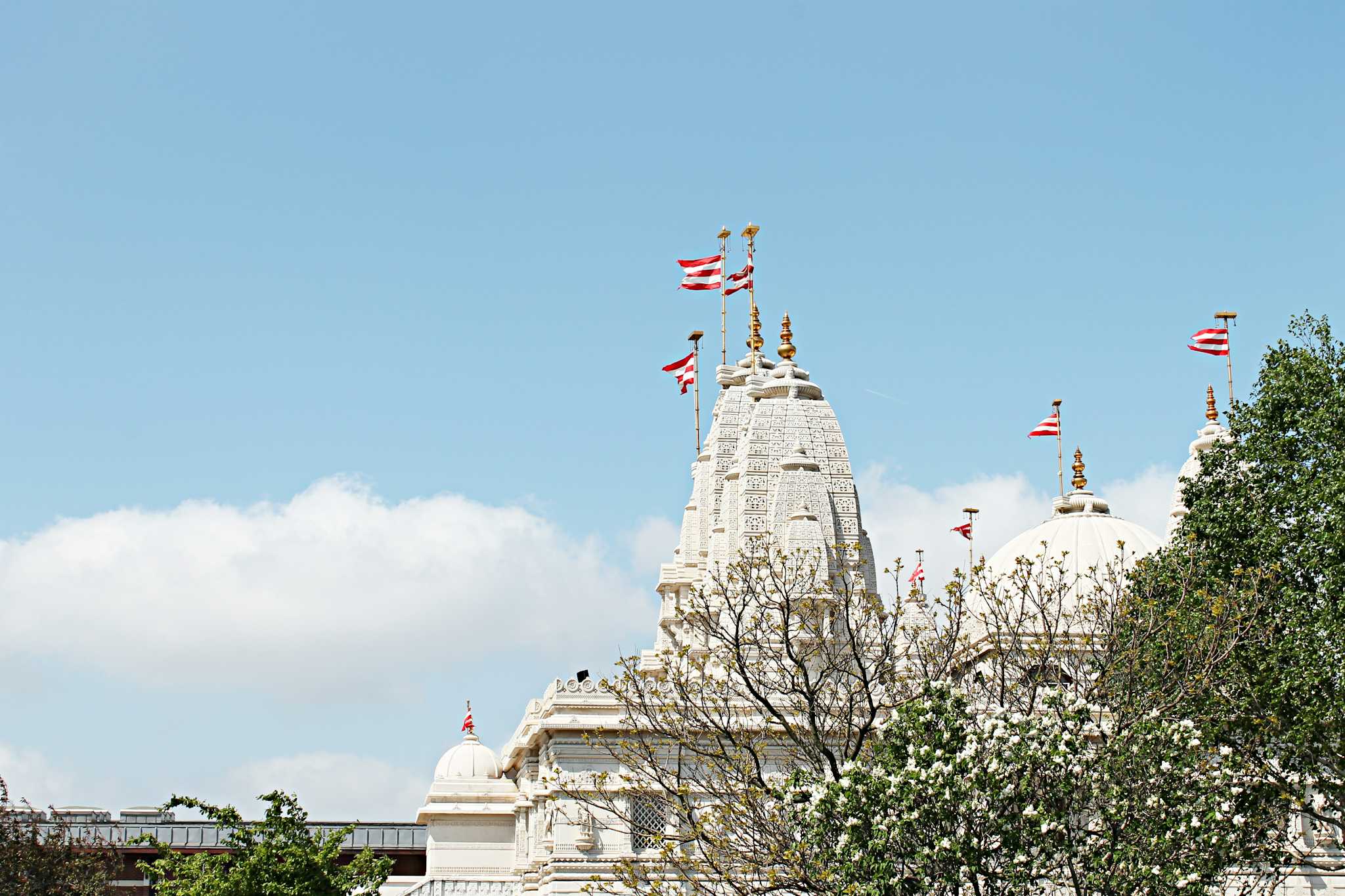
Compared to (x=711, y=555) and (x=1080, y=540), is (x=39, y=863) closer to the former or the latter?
(x=711, y=555)

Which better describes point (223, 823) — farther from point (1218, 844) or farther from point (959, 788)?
point (1218, 844)

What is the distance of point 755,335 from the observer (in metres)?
55.2

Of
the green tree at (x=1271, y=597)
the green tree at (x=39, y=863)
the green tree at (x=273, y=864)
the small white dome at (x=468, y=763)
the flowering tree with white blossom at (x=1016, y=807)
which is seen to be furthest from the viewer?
the small white dome at (x=468, y=763)

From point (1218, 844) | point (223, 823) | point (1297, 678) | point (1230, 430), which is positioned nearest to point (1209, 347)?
point (1230, 430)

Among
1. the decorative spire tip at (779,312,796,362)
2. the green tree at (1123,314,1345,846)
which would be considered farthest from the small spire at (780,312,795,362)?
the green tree at (1123,314,1345,846)

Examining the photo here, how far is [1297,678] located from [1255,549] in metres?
3.10

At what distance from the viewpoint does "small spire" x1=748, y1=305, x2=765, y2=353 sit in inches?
2160

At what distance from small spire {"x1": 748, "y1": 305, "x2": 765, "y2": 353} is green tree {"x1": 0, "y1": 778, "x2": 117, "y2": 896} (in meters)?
25.9

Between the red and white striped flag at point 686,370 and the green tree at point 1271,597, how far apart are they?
2697 cm

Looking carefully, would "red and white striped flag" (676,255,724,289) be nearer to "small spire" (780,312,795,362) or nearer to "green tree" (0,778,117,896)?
"small spire" (780,312,795,362)

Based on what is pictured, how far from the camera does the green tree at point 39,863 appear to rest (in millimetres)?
37594

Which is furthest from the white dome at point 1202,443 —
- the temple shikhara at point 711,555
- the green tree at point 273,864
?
the green tree at point 273,864

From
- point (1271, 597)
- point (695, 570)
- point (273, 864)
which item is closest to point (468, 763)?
point (695, 570)

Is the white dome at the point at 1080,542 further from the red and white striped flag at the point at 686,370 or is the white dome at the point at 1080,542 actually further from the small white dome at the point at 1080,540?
the red and white striped flag at the point at 686,370
